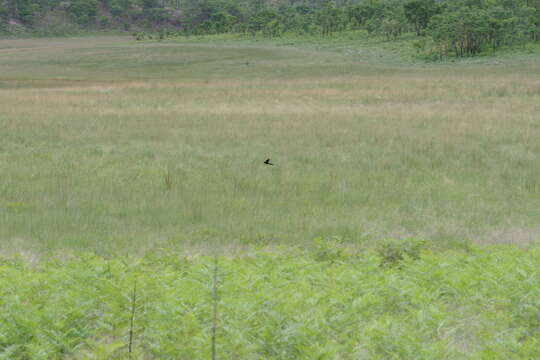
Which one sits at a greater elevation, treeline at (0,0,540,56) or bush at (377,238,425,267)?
bush at (377,238,425,267)

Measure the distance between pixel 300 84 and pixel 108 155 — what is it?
25.4 metres

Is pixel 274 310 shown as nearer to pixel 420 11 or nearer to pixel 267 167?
pixel 267 167

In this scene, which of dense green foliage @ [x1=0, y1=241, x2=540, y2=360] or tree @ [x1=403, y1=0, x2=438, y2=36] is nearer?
dense green foliage @ [x1=0, y1=241, x2=540, y2=360]

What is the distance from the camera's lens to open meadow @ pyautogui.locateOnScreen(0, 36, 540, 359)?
6543 millimetres

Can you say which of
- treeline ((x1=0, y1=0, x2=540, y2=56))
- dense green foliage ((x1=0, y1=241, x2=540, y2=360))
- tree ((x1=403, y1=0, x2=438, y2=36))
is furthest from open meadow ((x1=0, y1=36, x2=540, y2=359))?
tree ((x1=403, y1=0, x2=438, y2=36))

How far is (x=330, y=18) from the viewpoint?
4109 inches

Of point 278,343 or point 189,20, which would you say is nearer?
point 278,343

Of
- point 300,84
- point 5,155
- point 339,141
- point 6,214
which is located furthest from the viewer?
point 300,84

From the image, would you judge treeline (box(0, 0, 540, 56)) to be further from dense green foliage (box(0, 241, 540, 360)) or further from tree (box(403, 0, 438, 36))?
dense green foliage (box(0, 241, 540, 360))

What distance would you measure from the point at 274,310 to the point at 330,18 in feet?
334

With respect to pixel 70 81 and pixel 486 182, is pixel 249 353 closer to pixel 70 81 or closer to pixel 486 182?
pixel 486 182

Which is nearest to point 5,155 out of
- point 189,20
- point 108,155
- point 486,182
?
point 108,155

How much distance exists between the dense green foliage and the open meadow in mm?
26

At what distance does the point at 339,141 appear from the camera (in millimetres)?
21406
